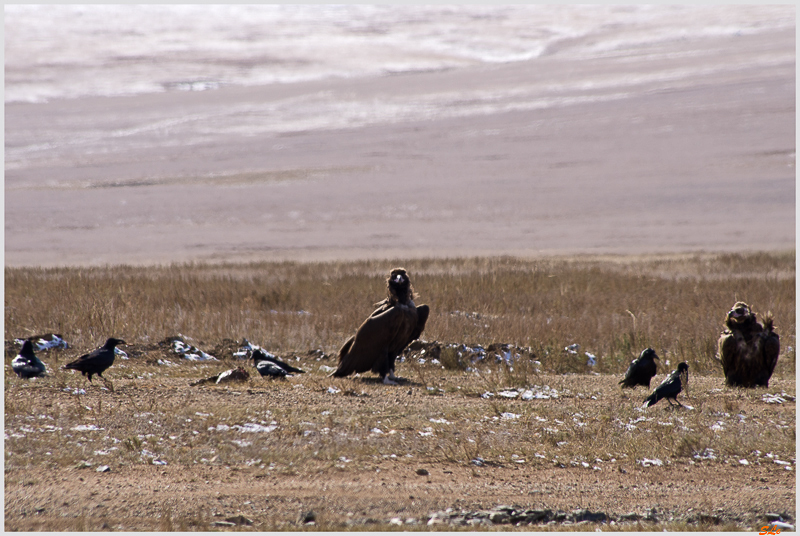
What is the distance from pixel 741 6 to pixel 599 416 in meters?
106

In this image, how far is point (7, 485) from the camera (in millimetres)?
5566

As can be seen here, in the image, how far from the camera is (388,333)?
29.9ft

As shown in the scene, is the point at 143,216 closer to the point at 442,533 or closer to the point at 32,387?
the point at 32,387

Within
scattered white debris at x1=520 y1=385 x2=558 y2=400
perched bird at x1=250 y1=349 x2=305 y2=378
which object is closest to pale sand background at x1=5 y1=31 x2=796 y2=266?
perched bird at x1=250 y1=349 x2=305 y2=378

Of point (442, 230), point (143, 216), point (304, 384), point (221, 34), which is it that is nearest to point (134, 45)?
point (221, 34)

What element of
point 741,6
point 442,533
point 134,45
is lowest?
point 442,533

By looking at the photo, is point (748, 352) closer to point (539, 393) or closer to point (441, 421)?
point (539, 393)

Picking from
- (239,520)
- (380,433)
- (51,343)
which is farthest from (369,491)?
(51,343)

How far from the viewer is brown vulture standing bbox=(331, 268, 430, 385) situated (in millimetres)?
9109

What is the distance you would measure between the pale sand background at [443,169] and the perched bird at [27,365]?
23917 mm

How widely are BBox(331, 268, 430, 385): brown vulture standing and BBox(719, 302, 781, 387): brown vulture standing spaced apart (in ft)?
11.8

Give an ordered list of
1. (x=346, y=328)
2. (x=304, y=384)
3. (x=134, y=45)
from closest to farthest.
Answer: (x=304, y=384) < (x=346, y=328) < (x=134, y=45)

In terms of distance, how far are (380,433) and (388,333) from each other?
2222mm

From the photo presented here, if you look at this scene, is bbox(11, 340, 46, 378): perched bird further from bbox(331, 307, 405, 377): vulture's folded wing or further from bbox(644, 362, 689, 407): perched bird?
bbox(644, 362, 689, 407): perched bird
